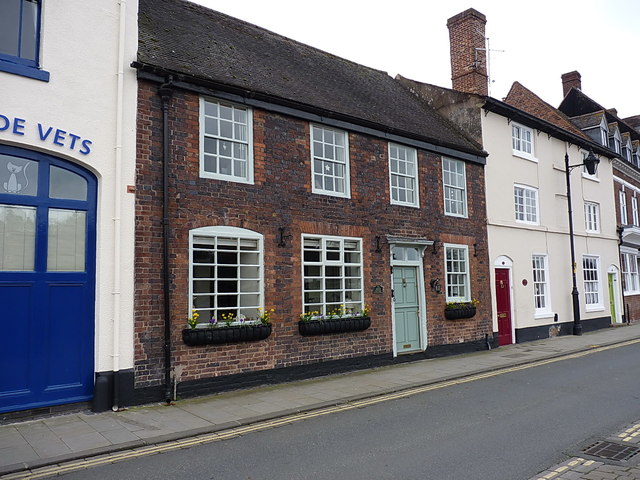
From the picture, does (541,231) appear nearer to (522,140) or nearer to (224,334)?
(522,140)

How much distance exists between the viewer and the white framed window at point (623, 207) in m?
24.4

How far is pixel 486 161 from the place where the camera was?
53.5ft

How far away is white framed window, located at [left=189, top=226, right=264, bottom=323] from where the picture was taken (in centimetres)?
916

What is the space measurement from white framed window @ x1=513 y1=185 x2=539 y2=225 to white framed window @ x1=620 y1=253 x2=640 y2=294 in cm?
851

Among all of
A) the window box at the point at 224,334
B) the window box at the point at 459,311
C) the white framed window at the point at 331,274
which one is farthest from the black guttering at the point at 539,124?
the window box at the point at 224,334

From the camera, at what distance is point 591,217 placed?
2202 cm

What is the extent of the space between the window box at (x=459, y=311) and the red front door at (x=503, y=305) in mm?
1996

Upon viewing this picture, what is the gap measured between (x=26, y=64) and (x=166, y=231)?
10.7ft

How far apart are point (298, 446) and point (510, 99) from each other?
24316 mm

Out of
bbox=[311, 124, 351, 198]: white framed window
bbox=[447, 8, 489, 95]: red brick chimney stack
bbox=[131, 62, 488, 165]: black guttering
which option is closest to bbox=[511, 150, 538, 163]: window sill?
bbox=[447, 8, 489, 95]: red brick chimney stack

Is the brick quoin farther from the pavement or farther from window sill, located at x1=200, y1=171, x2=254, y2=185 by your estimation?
the pavement

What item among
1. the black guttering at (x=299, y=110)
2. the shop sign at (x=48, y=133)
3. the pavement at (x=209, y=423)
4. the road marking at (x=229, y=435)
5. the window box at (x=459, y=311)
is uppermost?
the black guttering at (x=299, y=110)

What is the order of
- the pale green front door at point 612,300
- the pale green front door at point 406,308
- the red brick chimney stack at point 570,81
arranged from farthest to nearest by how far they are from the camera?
the red brick chimney stack at point 570,81, the pale green front door at point 612,300, the pale green front door at point 406,308

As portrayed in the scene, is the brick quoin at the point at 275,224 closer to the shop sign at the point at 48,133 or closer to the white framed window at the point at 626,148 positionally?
the shop sign at the point at 48,133
